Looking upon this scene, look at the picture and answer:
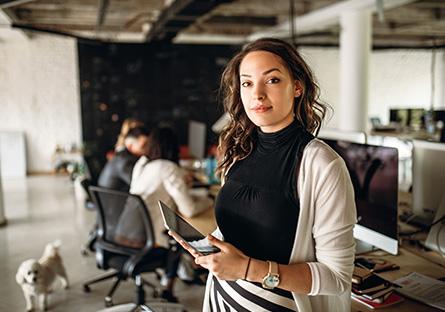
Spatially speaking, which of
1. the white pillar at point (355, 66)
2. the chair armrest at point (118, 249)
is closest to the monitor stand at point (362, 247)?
the chair armrest at point (118, 249)

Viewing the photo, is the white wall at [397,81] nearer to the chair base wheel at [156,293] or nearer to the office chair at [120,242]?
the chair base wheel at [156,293]

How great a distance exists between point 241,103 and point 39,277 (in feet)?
8.72

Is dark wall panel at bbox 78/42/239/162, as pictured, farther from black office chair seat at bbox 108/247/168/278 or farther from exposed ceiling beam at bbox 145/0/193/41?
black office chair seat at bbox 108/247/168/278

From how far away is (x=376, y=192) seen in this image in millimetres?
2006

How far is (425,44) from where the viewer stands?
10.8m

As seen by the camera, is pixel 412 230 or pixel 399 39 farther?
pixel 399 39

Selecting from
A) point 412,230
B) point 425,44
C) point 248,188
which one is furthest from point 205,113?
point 248,188

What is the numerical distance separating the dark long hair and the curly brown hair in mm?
1611

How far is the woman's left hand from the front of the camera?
46.0 inches

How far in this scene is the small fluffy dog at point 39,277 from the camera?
11.2 feet

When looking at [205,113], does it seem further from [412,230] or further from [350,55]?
[412,230]

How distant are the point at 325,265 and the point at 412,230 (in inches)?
59.7

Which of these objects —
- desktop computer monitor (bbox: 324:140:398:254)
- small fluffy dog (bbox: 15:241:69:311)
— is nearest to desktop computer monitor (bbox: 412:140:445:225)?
desktop computer monitor (bbox: 324:140:398:254)

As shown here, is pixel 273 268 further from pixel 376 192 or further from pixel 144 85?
pixel 144 85
